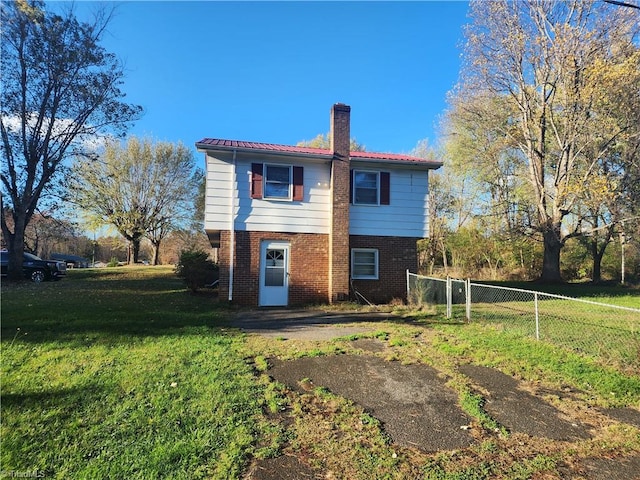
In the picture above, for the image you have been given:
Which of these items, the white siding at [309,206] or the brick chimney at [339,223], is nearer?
the white siding at [309,206]

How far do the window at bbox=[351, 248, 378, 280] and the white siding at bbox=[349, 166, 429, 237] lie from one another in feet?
2.15

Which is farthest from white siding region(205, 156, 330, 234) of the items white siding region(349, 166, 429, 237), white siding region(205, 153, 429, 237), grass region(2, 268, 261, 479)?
grass region(2, 268, 261, 479)

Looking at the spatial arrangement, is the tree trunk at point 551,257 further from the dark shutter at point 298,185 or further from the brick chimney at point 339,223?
the dark shutter at point 298,185

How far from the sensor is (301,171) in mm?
12375

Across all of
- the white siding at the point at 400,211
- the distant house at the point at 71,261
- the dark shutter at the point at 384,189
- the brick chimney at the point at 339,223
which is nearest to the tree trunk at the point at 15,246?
the brick chimney at the point at 339,223

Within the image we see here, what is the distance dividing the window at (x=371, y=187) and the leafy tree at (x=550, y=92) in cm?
941

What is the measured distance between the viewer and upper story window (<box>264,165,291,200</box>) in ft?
40.1

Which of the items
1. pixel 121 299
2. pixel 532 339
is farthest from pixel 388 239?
pixel 121 299

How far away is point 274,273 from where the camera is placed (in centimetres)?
1213

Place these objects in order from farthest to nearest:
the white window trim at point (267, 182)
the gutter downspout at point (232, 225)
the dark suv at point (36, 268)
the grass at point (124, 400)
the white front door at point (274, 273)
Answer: the dark suv at point (36, 268), the white window trim at point (267, 182), the white front door at point (274, 273), the gutter downspout at point (232, 225), the grass at point (124, 400)

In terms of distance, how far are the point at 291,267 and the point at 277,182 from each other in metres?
2.79

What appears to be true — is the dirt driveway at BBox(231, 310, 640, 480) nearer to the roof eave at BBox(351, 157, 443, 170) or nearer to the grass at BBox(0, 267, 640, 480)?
the grass at BBox(0, 267, 640, 480)

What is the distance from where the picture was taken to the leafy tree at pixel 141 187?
100 feet

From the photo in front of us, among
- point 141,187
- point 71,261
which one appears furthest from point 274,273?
point 71,261
